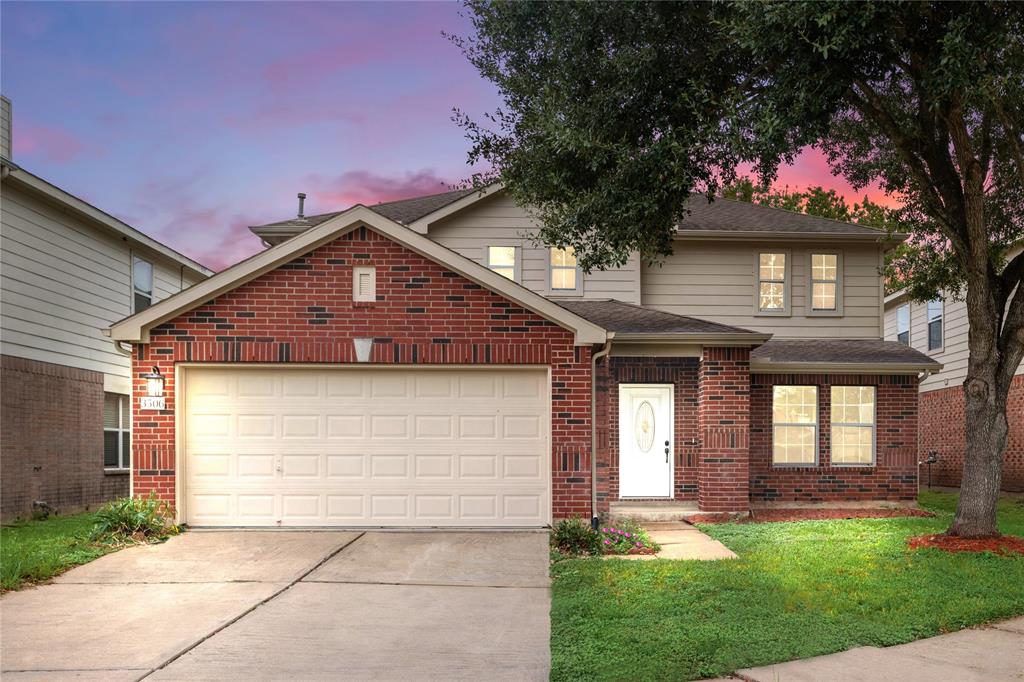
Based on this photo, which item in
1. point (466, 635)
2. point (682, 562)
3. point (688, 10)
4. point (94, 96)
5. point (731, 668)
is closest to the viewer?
point (731, 668)

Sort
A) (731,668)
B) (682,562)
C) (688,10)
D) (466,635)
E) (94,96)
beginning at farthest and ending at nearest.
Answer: (94,96), (688,10), (682,562), (466,635), (731,668)

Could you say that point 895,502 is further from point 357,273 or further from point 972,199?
point 357,273

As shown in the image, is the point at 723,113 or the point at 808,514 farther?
the point at 808,514

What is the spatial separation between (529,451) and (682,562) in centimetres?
299

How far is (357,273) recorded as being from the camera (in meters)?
12.0

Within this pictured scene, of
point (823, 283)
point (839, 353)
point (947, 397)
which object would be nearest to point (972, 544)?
point (839, 353)

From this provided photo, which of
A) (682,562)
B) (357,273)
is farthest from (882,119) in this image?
(357,273)

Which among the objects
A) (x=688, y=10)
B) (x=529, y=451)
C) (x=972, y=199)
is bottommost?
(x=529, y=451)

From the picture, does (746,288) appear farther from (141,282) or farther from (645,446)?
(141,282)

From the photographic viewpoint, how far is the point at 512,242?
17.3 m

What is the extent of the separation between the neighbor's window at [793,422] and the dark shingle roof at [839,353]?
68cm

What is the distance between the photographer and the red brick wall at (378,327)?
11805 millimetres

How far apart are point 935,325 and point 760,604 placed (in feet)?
66.7

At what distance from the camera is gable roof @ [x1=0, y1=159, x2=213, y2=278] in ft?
46.9
